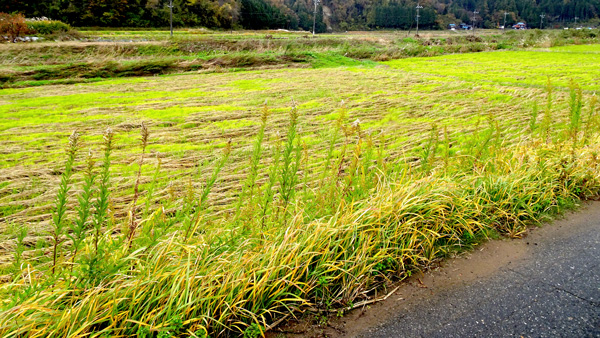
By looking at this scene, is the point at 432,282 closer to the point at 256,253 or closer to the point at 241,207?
the point at 256,253

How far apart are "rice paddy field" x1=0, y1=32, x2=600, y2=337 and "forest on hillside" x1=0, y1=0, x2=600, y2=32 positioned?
98.0 feet

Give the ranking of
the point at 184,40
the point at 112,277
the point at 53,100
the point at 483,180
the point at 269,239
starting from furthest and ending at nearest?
the point at 184,40 < the point at 53,100 < the point at 483,180 < the point at 269,239 < the point at 112,277

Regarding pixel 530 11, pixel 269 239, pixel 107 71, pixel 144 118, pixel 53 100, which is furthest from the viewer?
pixel 530 11

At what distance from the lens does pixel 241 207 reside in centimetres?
318

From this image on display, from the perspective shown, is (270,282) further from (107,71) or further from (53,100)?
(107,71)

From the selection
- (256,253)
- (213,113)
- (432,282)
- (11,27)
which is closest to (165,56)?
(11,27)

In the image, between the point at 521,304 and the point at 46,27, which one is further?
the point at 46,27

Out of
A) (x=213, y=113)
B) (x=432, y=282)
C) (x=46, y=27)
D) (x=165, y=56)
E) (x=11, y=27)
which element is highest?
(x=46, y=27)

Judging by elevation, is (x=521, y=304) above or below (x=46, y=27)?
below

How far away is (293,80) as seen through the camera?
12.2m

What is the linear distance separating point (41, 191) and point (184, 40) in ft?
62.0

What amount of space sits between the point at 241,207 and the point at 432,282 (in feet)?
5.24

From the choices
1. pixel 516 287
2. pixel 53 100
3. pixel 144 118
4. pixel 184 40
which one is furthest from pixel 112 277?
pixel 184 40

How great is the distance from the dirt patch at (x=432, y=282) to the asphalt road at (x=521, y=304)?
0.08 feet
